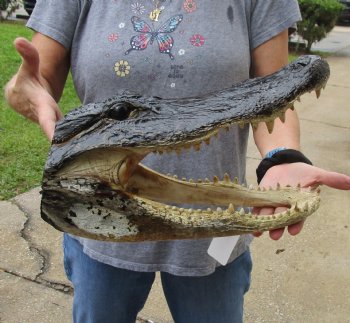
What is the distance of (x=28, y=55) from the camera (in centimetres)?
149

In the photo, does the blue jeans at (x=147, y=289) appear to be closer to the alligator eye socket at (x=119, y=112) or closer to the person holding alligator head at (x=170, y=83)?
the person holding alligator head at (x=170, y=83)

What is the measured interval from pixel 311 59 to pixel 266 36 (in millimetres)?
346

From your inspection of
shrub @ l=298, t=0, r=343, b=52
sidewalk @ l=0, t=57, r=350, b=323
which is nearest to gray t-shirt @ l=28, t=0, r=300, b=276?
sidewalk @ l=0, t=57, r=350, b=323

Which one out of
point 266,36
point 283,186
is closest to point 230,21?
point 266,36

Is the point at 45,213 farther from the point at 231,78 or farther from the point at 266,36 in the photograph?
the point at 266,36

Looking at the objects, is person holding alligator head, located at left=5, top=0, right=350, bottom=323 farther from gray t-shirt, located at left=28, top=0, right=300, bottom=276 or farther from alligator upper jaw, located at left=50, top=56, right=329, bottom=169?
alligator upper jaw, located at left=50, top=56, right=329, bottom=169

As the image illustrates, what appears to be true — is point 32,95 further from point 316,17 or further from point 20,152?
point 316,17

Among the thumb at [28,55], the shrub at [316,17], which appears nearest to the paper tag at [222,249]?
the thumb at [28,55]

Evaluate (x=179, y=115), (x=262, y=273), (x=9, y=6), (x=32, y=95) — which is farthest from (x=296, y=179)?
(x=9, y=6)

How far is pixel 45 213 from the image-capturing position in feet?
4.61

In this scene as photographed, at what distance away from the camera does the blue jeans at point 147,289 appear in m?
1.77

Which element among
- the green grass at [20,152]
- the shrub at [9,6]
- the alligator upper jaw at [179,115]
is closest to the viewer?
the alligator upper jaw at [179,115]

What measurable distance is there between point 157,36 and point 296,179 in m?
0.60

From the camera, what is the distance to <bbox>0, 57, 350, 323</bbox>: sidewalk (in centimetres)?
298
